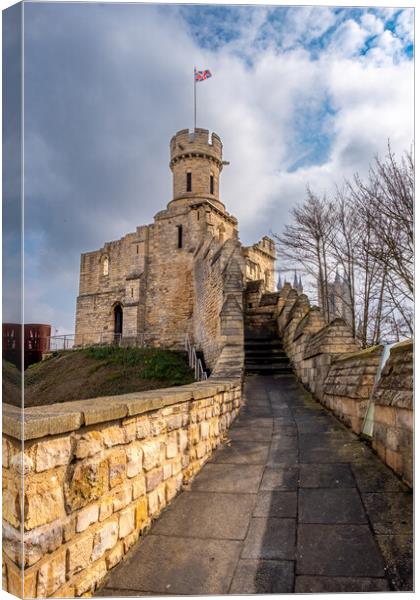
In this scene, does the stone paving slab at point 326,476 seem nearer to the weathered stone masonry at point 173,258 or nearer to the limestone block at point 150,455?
the limestone block at point 150,455

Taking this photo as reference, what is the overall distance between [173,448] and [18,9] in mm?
3683

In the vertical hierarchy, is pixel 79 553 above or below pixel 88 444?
below

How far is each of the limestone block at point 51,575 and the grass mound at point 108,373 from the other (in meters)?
16.0

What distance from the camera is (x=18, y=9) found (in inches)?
97.6

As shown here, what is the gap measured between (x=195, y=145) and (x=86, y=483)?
3177 cm

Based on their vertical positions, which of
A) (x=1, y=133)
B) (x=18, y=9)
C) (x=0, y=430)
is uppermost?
(x=18, y=9)

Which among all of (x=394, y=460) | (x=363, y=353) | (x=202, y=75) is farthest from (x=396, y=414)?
(x=202, y=75)

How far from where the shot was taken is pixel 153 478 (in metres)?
3.53

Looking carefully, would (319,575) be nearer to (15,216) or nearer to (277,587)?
(277,587)

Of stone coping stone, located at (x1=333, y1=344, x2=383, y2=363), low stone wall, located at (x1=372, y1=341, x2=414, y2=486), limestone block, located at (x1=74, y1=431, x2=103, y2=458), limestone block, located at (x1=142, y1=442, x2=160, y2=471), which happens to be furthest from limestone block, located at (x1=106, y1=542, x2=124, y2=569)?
stone coping stone, located at (x1=333, y1=344, x2=383, y2=363)

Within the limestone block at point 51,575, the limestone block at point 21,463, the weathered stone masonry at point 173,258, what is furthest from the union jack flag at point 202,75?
the weathered stone masonry at point 173,258

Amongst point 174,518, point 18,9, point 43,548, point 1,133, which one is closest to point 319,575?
point 174,518

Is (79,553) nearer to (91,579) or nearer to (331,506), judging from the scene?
(91,579)

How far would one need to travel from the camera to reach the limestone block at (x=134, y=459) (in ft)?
10.3
